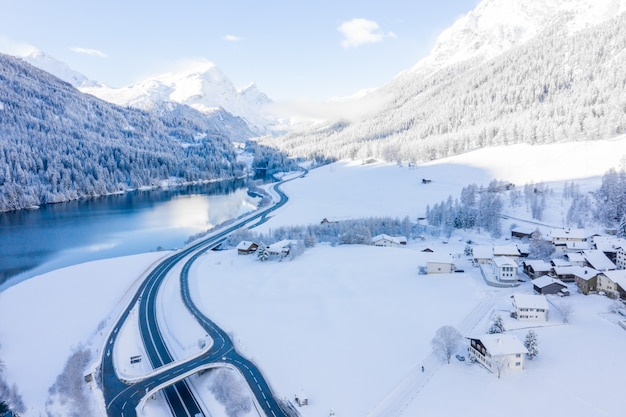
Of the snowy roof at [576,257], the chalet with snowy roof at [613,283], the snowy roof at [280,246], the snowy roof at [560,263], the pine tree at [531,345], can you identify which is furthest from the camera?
the snowy roof at [280,246]

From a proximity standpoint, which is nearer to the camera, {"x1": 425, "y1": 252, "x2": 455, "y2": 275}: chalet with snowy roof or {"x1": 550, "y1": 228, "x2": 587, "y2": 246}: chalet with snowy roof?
{"x1": 425, "y1": 252, "x2": 455, "y2": 275}: chalet with snowy roof

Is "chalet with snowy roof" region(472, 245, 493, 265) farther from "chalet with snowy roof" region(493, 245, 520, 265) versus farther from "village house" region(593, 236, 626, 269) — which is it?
"village house" region(593, 236, 626, 269)

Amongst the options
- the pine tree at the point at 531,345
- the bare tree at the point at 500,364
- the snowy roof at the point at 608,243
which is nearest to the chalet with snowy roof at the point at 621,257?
the snowy roof at the point at 608,243

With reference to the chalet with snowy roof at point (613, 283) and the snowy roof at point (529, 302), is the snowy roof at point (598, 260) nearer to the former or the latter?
the chalet with snowy roof at point (613, 283)

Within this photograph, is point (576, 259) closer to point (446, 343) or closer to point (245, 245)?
point (446, 343)

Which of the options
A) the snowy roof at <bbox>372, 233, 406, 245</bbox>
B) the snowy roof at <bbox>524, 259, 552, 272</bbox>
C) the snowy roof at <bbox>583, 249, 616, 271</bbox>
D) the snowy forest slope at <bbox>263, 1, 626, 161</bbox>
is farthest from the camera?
the snowy forest slope at <bbox>263, 1, 626, 161</bbox>

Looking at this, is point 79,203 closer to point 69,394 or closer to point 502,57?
point 69,394

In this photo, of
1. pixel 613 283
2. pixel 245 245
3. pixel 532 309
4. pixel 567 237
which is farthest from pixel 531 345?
pixel 245 245

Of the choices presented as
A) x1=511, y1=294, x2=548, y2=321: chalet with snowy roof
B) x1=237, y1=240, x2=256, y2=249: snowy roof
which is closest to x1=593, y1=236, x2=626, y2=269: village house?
x1=511, y1=294, x2=548, y2=321: chalet with snowy roof
